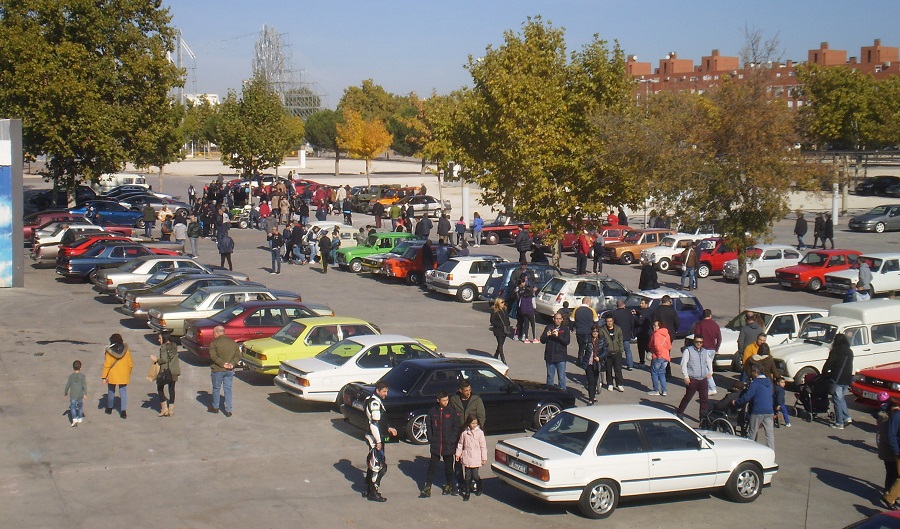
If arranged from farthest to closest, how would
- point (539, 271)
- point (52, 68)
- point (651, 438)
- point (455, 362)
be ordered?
point (52, 68)
point (539, 271)
point (455, 362)
point (651, 438)

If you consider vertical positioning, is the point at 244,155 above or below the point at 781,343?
above

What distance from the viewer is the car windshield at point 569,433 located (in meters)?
11.5

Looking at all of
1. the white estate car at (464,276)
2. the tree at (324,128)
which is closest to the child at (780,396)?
the white estate car at (464,276)

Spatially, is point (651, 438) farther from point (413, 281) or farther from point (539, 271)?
point (413, 281)

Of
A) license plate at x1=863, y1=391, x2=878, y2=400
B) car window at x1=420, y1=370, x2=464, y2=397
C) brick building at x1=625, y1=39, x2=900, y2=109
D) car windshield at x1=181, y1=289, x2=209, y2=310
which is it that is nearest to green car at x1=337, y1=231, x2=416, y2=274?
car windshield at x1=181, y1=289, x2=209, y2=310

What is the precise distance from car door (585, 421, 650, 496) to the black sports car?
3.44 m

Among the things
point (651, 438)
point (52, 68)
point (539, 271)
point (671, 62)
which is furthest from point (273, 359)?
point (671, 62)

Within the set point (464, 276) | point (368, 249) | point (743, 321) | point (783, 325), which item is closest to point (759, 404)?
point (783, 325)

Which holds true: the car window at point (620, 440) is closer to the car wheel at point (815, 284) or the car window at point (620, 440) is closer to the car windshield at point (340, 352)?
the car windshield at point (340, 352)

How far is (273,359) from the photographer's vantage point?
17.3 metres

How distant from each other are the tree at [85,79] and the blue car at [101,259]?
1278cm

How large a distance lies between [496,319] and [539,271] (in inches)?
342

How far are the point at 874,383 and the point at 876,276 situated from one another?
15837 millimetres

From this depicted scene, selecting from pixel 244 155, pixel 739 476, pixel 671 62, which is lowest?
pixel 739 476
